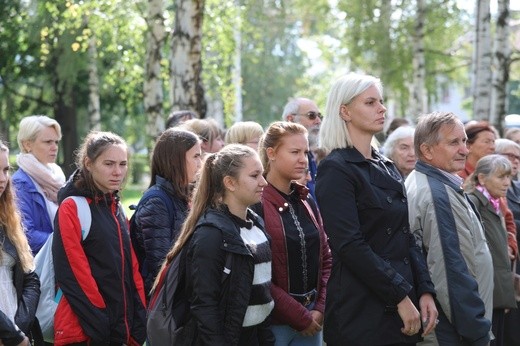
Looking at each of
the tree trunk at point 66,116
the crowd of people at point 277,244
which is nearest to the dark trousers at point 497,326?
the crowd of people at point 277,244

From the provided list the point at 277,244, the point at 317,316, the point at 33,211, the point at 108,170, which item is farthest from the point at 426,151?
the point at 33,211

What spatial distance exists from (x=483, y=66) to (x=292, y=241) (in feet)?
40.1

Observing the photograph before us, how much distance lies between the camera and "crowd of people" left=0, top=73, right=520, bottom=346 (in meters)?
5.63

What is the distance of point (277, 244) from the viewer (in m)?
6.39

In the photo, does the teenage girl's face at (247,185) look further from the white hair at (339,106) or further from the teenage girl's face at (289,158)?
the teenage girl's face at (289,158)

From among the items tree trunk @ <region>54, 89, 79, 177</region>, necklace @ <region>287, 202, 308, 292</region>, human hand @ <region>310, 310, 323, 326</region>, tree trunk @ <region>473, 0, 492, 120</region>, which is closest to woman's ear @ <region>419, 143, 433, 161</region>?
necklace @ <region>287, 202, 308, 292</region>

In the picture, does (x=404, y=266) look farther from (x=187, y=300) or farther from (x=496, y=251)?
(x=496, y=251)

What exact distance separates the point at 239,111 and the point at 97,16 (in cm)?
1226

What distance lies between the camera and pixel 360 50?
31953mm

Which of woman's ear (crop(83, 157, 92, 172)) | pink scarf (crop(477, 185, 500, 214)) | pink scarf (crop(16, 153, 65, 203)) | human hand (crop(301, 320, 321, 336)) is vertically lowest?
human hand (crop(301, 320, 321, 336))

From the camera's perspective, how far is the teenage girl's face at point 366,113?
5.94 meters

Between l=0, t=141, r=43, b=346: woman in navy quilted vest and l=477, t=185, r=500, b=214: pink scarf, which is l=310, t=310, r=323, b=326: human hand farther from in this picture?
l=477, t=185, r=500, b=214: pink scarf

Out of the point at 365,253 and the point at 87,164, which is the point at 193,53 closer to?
the point at 87,164

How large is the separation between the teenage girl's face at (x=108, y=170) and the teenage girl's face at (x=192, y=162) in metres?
0.54
